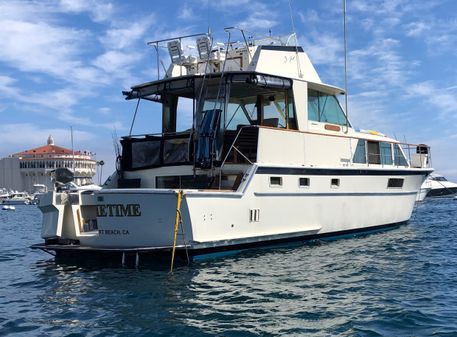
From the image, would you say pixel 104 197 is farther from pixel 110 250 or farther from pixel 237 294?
pixel 237 294

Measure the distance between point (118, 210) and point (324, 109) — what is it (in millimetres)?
6991

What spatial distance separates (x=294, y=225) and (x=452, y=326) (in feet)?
21.4

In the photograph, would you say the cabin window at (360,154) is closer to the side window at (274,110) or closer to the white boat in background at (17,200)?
the side window at (274,110)

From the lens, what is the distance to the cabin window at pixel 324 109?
14.9m

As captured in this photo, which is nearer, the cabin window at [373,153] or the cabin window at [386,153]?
the cabin window at [373,153]

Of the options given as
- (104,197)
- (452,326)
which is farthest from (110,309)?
(452,326)

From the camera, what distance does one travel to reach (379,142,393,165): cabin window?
54.6 ft

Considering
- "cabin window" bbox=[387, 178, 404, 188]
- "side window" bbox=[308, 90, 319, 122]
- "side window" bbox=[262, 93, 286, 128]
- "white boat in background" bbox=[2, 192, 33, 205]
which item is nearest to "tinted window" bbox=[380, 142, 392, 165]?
"cabin window" bbox=[387, 178, 404, 188]

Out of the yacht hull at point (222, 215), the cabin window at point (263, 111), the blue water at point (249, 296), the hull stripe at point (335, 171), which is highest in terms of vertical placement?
the cabin window at point (263, 111)

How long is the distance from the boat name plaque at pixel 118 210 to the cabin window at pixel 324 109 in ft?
19.3

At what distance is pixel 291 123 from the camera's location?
1389 cm

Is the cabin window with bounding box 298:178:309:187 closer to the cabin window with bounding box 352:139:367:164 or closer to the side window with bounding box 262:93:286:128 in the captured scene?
the side window with bounding box 262:93:286:128

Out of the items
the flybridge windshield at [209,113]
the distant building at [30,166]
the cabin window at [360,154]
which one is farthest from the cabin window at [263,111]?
the distant building at [30,166]

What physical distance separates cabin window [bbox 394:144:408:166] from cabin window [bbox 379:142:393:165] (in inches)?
15.9
